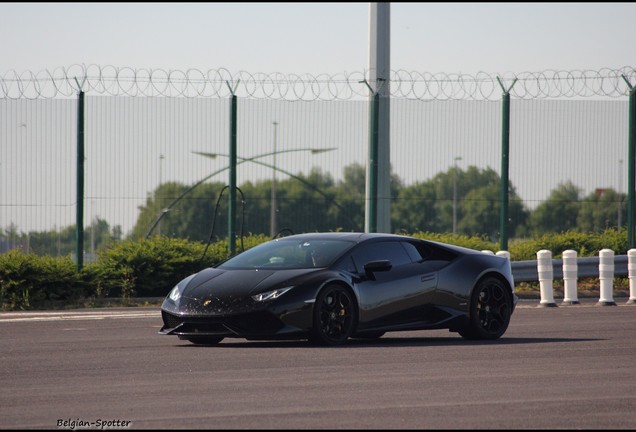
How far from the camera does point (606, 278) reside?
2219 centimetres

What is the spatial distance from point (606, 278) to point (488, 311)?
7.33 m

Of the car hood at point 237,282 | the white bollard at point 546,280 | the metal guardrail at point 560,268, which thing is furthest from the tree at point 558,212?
the car hood at point 237,282

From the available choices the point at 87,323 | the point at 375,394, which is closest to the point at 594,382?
the point at 375,394

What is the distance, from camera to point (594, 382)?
10703mm

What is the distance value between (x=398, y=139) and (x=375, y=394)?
1738 centimetres

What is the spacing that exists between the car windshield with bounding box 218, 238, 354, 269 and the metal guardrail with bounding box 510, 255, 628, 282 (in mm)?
9700

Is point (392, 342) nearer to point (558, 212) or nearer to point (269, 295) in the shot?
point (269, 295)

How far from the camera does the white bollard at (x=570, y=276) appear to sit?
22.0m

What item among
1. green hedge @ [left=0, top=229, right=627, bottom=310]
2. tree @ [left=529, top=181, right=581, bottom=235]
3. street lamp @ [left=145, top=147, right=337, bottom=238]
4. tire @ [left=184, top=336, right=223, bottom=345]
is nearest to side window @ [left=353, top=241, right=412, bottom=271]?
tire @ [left=184, top=336, right=223, bottom=345]

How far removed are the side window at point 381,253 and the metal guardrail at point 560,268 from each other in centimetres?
923

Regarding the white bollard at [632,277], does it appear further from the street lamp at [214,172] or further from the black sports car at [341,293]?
the black sports car at [341,293]

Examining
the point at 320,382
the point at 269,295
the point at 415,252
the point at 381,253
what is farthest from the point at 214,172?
the point at 320,382

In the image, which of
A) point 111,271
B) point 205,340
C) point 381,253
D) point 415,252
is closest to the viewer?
point 205,340

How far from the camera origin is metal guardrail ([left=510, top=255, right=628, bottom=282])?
24297 mm
